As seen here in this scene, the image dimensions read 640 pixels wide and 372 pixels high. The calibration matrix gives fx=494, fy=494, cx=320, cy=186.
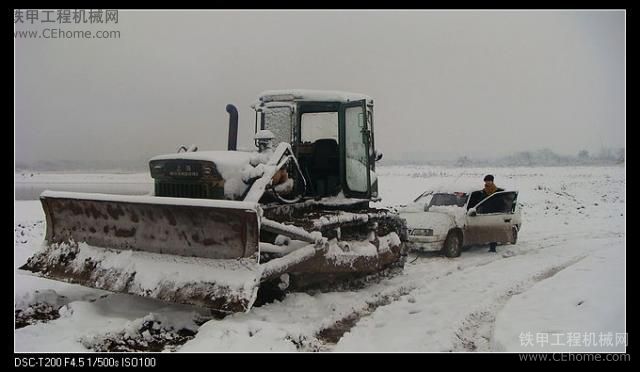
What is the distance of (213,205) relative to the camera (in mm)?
4203

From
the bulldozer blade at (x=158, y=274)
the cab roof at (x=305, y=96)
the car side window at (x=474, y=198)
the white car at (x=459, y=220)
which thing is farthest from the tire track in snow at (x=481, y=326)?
the cab roof at (x=305, y=96)

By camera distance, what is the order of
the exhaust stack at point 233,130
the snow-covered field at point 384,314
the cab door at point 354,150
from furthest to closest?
1. the cab door at point 354,150
2. the exhaust stack at point 233,130
3. the snow-covered field at point 384,314

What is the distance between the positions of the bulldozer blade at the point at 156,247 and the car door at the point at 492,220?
499 cm

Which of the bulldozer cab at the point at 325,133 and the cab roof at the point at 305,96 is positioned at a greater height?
the cab roof at the point at 305,96

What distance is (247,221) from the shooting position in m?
4.14

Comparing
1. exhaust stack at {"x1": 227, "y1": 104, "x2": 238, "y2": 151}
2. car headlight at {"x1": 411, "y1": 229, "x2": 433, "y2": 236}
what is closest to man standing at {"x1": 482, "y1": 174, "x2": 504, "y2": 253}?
car headlight at {"x1": 411, "y1": 229, "x2": 433, "y2": 236}

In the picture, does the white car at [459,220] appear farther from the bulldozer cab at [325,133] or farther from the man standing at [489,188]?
the bulldozer cab at [325,133]

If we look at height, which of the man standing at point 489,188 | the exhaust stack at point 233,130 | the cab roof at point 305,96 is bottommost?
the man standing at point 489,188

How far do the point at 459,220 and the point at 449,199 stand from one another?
24.8 inches

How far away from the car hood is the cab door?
180 centimetres

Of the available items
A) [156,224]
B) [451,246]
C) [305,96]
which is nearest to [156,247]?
[156,224]

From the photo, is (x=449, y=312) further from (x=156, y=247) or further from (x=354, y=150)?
(x=156, y=247)

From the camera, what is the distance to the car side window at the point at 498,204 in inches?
329
